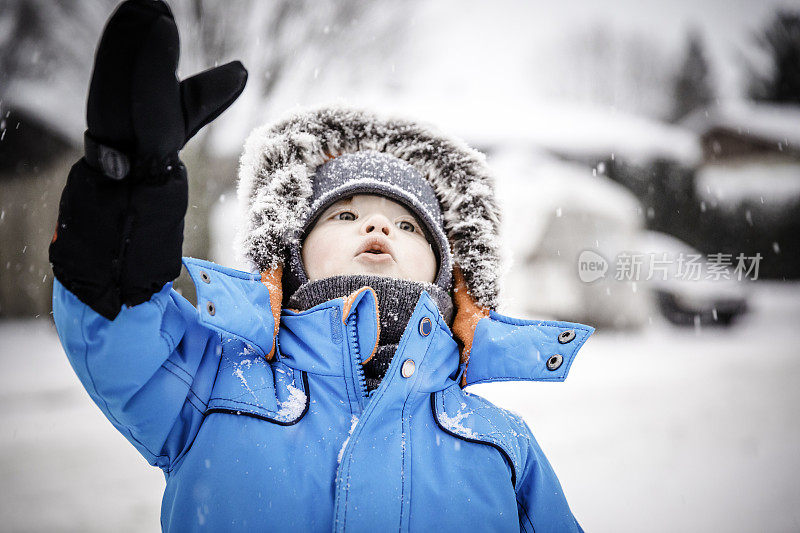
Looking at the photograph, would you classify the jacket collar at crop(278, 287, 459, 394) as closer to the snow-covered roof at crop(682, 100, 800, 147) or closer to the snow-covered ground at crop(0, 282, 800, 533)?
the snow-covered ground at crop(0, 282, 800, 533)

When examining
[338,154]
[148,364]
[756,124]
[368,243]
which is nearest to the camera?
[148,364]

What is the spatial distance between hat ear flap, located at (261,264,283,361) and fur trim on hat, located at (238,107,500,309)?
3 centimetres

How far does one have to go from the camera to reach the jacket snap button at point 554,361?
4.53ft

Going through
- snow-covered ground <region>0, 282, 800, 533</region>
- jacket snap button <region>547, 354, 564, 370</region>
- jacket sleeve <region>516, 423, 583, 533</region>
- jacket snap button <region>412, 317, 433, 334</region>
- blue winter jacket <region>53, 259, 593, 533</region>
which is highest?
jacket snap button <region>412, 317, 433, 334</region>

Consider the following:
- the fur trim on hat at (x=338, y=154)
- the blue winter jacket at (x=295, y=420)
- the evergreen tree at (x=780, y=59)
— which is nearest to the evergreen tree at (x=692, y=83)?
the evergreen tree at (x=780, y=59)

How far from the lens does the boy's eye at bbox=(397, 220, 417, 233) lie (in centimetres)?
155

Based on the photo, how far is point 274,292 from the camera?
133 centimetres

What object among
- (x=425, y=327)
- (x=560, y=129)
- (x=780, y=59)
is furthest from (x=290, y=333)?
(x=780, y=59)

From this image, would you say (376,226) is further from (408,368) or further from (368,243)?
(408,368)

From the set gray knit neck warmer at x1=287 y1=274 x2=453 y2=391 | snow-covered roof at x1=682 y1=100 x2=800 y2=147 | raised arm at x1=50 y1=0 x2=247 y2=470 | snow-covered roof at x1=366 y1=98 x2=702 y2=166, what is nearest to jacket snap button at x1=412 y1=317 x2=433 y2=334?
gray knit neck warmer at x1=287 y1=274 x2=453 y2=391

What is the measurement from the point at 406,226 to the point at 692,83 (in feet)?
60.9

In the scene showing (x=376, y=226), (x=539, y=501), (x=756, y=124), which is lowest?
(x=539, y=501)

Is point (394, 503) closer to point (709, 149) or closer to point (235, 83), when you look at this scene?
point (235, 83)

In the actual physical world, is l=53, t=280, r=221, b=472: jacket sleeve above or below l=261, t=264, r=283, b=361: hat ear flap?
below
